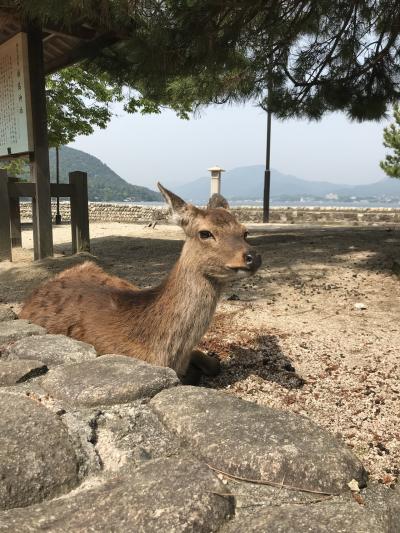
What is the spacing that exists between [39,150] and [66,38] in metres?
2.25

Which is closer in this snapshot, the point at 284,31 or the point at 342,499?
the point at 342,499

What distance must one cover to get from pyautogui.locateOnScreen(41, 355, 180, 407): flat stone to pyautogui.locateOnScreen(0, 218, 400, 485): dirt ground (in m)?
1.03

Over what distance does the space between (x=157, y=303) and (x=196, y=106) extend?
6095 mm

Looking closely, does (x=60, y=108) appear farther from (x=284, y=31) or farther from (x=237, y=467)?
(x=237, y=467)

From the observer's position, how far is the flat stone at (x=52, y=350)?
2568 millimetres

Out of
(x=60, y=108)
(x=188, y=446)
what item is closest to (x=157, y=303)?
(x=188, y=446)

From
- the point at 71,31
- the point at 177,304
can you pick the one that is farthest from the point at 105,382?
the point at 71,31

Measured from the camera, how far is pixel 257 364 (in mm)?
3590

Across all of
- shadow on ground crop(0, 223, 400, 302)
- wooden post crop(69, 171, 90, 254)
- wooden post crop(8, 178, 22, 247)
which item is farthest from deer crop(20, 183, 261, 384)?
wooden post crop(8, 178, 22, 247)

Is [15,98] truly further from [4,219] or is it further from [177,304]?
[177,304]

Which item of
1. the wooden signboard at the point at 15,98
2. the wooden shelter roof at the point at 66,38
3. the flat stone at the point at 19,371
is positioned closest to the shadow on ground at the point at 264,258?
the wooden signboard at the point at 15,98

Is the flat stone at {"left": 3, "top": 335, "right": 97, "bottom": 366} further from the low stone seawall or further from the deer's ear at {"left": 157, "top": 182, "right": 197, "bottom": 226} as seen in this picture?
the low stone seawall

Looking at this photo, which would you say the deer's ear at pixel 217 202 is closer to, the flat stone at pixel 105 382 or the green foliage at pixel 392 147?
the flat stone at pixel 105 382

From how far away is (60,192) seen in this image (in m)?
8.16
